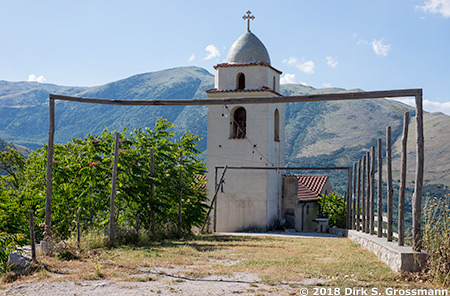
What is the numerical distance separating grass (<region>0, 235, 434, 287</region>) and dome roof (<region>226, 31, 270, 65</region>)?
1620 cm

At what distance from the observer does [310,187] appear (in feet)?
112

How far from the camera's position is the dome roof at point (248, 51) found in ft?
95.1

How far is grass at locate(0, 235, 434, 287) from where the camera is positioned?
31.7 feet

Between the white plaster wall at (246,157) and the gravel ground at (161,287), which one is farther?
the white plaster wall at (246,157)

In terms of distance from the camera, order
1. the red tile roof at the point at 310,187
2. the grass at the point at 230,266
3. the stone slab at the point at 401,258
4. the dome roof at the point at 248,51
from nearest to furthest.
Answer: the grass at the point at 230,266 → the stone slab at the point at 401,258 → the dome roof at the point at 248,51 → the red tile roof at the point at 310,187

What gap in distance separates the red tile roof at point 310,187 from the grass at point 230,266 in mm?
16832

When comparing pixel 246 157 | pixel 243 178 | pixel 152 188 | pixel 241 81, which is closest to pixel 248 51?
pixel 241 81

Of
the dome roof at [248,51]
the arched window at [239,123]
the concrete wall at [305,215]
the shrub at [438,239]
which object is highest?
the dome roof at [248,51]

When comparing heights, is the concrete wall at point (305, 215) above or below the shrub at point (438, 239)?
below

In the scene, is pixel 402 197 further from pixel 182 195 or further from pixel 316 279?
pixel 182 195

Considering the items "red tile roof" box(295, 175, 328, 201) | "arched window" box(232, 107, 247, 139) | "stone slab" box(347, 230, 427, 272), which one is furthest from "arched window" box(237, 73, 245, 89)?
"stone slab" box(347, 230, 427, 272)

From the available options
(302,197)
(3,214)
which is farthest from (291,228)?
(3,214)

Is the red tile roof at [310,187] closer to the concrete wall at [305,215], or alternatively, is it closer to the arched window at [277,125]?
the concrete wall at [305,215]

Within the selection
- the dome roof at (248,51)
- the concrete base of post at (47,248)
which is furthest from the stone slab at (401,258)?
the dome roof at (248,51)
